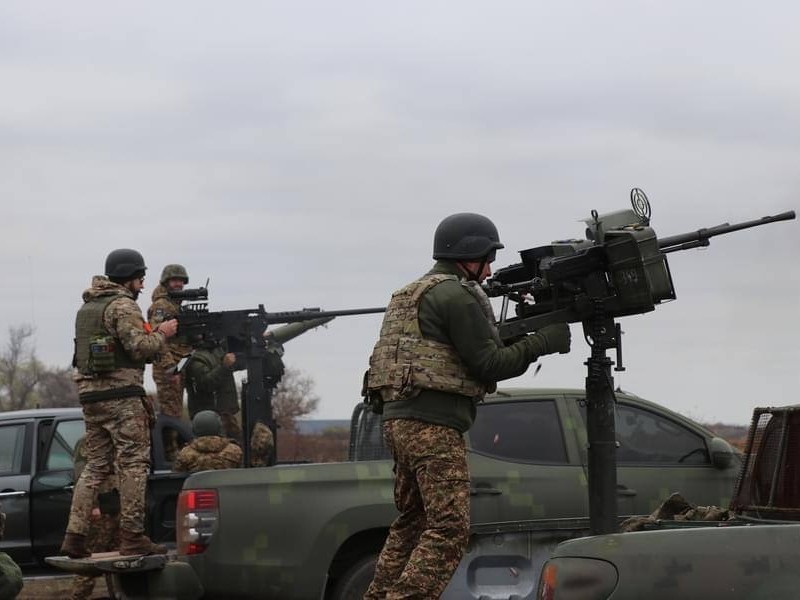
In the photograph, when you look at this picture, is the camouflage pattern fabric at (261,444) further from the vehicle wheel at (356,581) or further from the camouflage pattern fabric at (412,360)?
the camouflage pattern fabric at (412,360)

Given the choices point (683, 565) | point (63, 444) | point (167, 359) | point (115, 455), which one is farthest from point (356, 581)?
point (167, 359)

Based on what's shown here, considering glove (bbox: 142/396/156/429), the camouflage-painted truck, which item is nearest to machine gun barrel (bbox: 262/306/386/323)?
glove (bbox: 142/396/156/429)

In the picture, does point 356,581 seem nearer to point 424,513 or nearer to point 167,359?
point 424,513

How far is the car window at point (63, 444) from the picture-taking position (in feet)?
41.2

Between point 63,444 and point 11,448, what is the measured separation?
0.44 m

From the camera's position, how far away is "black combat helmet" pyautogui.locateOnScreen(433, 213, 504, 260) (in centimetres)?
721

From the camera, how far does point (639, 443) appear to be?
916 centimetres

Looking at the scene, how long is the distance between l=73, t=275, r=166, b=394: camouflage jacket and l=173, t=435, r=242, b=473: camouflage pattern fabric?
0.79m

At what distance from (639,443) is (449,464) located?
259 centimetres

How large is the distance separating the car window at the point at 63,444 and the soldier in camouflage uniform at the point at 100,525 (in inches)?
59.6

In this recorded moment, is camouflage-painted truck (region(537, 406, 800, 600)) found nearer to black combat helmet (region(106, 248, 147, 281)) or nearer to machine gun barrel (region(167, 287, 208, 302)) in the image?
black combat helmet (region(106, 248, 147, 281))

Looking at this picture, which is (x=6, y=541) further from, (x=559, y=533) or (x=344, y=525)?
(x=559, y=533)

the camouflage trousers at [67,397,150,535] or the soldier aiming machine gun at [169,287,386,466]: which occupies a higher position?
the soldier aiming machine gun at [169,287,386,466]

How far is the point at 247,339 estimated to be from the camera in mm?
14219
